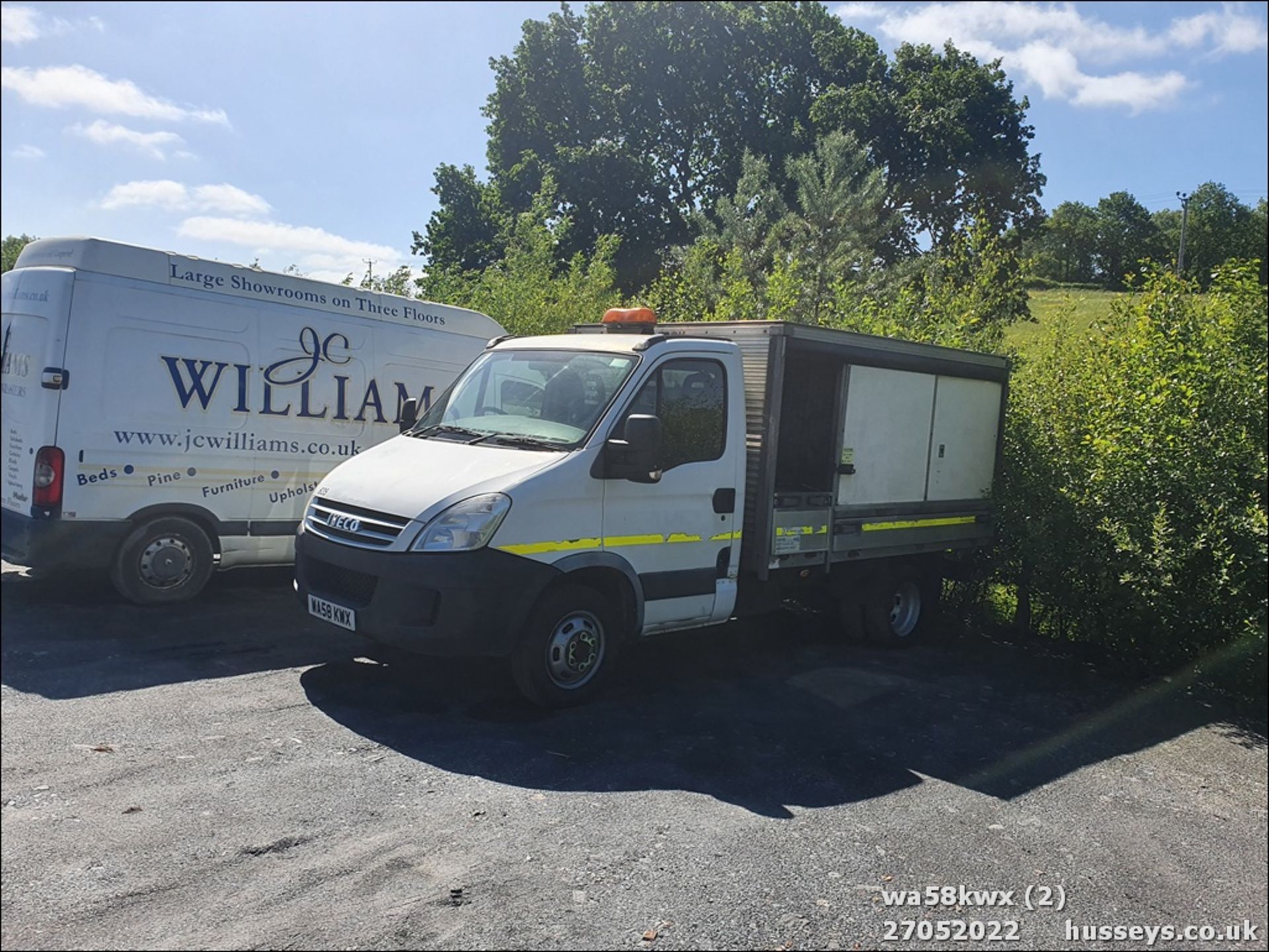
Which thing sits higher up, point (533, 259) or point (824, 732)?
point (533, 259)

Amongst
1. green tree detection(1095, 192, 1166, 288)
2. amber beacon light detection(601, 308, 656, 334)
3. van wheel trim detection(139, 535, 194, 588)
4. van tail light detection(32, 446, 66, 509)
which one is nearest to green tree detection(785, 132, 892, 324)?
green tree detection(1095, 192, 1166, 288)

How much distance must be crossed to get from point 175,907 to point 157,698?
2539 millimetres

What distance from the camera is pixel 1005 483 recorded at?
9.85 m

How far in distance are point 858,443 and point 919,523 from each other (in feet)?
4.14

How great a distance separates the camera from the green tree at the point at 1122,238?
10.2 metres

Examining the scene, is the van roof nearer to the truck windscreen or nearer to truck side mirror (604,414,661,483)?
the truck windscreen

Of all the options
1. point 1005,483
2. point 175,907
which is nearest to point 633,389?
point 175,907

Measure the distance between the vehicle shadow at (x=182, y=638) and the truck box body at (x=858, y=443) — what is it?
339cm

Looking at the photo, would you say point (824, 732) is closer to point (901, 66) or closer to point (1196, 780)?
point (1196, 780)

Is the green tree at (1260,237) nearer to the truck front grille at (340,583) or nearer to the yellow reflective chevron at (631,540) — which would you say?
the yellow reflective chevron at (631,540)

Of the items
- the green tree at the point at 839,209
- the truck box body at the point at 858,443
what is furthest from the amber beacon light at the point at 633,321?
the green tree at the point at 839,209

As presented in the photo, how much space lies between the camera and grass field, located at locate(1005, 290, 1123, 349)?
397 inches

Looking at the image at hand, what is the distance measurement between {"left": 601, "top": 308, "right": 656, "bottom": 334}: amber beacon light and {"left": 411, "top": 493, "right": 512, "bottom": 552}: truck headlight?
7.45 ft

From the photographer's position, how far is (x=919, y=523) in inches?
353
